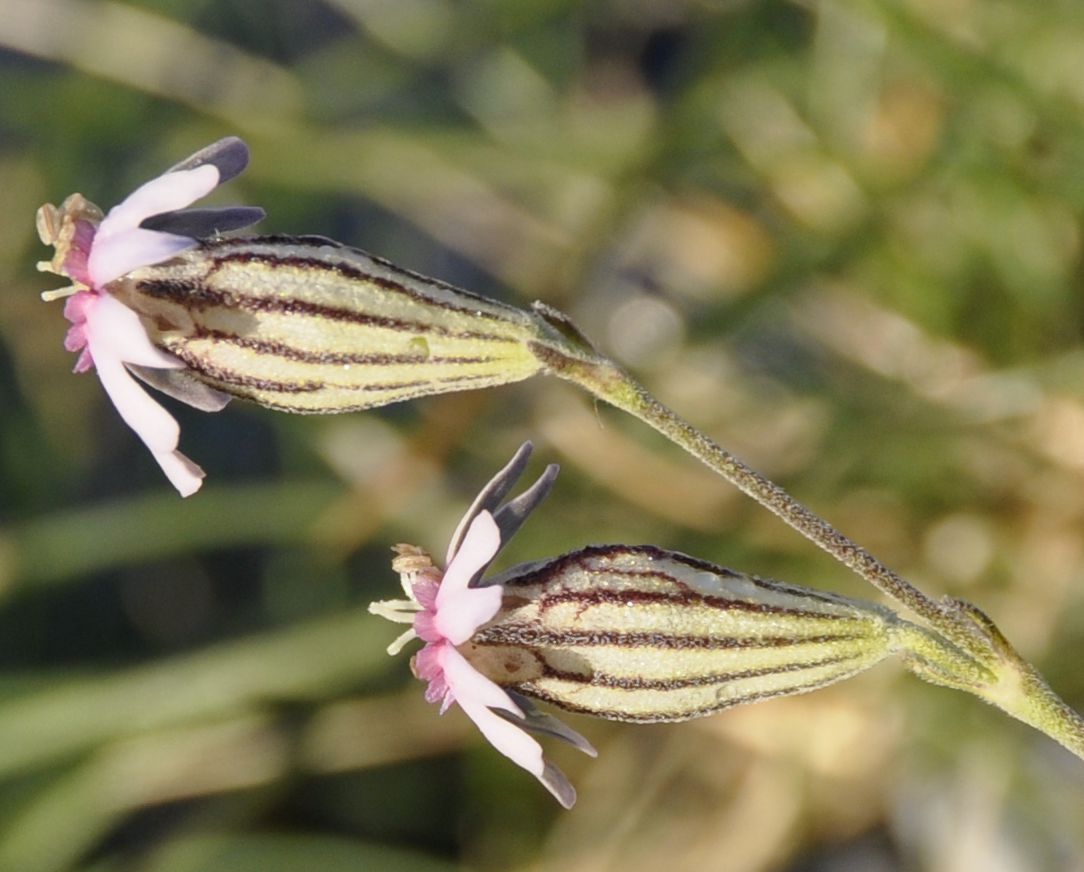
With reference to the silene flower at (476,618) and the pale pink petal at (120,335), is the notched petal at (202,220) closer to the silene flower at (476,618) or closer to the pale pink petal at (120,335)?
the pale pink petal at (120,335)

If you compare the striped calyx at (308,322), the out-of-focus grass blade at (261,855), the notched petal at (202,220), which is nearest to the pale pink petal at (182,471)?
the striped calyx at (308,322)

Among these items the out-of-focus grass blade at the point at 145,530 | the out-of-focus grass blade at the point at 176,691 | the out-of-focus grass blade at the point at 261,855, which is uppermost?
the out-of-focus grass blade at the point at 145,530

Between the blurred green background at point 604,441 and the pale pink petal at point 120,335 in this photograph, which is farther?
the blurred green background at point 604,441

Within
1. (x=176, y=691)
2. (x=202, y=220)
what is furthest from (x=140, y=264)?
(x=176, y=691)

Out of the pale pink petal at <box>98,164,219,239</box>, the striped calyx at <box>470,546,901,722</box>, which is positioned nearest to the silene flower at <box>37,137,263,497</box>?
the pale pink petal at <box>98,164,219,239</box>

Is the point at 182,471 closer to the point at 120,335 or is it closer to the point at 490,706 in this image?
the point at 120,335
